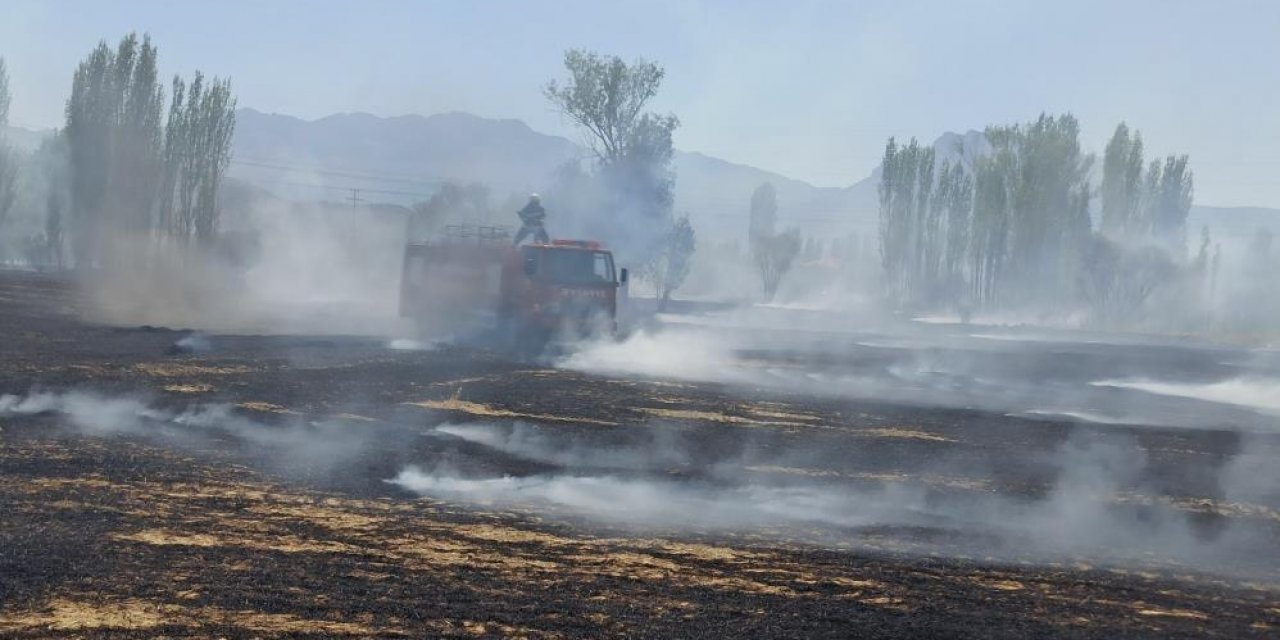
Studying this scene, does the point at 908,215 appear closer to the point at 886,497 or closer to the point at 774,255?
the point at 774,255

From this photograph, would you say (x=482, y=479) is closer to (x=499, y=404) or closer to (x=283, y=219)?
(x=499, y=404)

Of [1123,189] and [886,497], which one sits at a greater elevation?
[1123,189]

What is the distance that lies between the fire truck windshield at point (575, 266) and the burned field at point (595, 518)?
32.9 ft

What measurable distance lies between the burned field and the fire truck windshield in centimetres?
1004

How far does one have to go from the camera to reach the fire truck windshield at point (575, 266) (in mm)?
30438

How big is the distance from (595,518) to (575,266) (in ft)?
67.6

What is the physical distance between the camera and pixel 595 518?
10.4 m

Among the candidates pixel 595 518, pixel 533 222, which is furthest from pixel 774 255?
pixel 595 518

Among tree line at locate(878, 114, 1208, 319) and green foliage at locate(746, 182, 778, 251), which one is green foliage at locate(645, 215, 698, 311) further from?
green foliage at locate(746, 182, 778, 251)

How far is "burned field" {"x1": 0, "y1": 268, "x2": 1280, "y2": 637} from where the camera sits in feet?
23.5

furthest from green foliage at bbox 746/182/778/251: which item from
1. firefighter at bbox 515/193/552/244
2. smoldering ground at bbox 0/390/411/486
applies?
smoldering ground at bbox 0/390/411/486

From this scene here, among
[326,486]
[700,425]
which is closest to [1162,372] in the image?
[700,425]

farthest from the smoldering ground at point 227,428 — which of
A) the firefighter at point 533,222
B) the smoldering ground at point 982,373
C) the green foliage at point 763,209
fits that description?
the green foliage at point 763,209

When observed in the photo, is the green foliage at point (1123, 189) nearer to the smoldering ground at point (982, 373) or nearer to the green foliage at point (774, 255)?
the smoldering ground at point (982, 373)
